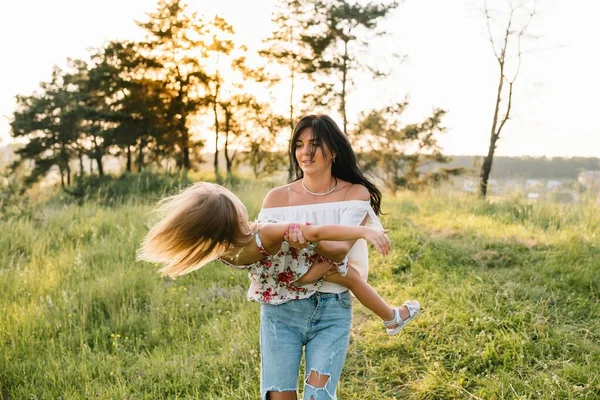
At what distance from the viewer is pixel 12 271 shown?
20.8ft

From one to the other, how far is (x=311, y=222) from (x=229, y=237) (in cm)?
63

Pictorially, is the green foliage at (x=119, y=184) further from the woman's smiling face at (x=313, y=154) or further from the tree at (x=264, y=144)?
the woman's smiling face at (x=313, y=154)

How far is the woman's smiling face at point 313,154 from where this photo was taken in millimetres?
3250

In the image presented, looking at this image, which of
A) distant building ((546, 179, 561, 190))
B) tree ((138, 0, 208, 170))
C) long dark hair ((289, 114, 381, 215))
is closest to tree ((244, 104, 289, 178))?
tree ((138, 0, 208, 170))

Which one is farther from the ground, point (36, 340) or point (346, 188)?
point (346, 188)

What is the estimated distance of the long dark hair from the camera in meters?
3.28

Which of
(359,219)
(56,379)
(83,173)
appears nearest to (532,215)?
(359,219)

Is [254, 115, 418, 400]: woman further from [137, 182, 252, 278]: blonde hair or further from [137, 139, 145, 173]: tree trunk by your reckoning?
[137, 139, 145, 173]: tree trunk

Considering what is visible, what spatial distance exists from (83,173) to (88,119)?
332 centimetres

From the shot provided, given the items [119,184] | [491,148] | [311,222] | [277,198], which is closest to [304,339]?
[311,222]

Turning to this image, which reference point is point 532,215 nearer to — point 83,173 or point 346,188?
point 346,188

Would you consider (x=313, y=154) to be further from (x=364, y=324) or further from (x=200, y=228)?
(x=364, y=324)

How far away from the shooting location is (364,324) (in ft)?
17.3

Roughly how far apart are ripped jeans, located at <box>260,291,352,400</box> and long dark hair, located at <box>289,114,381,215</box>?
813 millimetres
